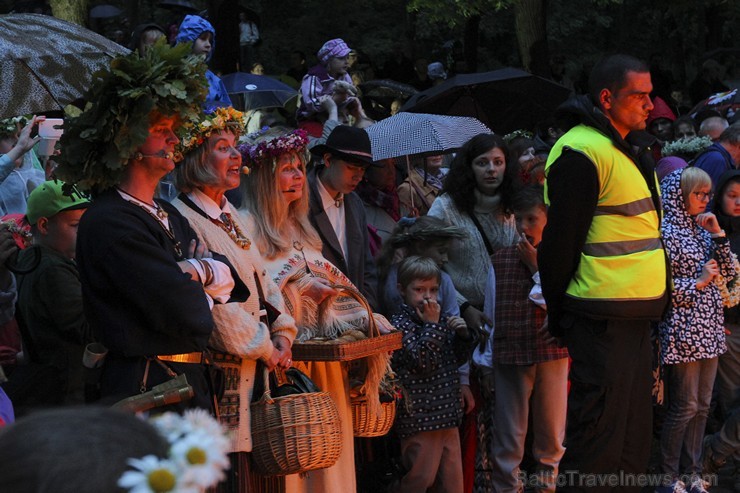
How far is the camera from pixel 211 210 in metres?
5.05

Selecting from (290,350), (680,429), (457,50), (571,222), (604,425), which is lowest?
(680,429)

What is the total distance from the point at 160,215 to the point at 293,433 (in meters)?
1.03

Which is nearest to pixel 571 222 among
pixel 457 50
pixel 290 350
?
pixel 290 350

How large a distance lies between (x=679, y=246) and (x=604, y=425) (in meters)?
2.53

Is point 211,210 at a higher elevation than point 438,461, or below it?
higher

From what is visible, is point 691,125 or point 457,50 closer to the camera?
point 691,125

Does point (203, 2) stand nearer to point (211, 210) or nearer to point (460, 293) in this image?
point (460, 293)

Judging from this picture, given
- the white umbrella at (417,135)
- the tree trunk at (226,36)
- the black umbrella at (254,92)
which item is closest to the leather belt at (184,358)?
the white umbrella at (417,135)

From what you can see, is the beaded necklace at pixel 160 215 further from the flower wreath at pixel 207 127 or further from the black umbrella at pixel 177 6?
the black umbrella at pixel 177 6

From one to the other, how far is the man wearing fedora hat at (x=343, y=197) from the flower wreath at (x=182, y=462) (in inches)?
164

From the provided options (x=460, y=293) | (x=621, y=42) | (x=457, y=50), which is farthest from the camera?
(x=621, y=42)

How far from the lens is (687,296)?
7.45 meters

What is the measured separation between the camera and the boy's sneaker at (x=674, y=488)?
24.0 feet

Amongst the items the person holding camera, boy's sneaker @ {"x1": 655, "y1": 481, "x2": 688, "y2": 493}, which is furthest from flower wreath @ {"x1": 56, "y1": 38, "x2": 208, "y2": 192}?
boy's sneaker @ {"x1": 655, "y1": 481, "x2": 688, "y2": 493}
